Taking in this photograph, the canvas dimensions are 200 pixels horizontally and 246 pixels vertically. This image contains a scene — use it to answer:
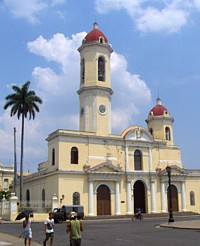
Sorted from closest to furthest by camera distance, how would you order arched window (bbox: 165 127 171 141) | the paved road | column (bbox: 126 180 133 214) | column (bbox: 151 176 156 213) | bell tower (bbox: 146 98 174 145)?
the paved road, column (bbox: 126 180 133 214), column (bbox: 151 176 156 213), bell tower (bbox: 146 98 174 145), arched window (bbox: 165 127 171 141)

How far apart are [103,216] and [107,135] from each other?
32.6 feet

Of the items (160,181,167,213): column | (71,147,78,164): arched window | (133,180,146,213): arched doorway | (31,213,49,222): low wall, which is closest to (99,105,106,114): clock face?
(71,147,78,164): arched window

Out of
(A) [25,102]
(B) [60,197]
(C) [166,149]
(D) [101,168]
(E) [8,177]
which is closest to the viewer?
(B) [60,197]

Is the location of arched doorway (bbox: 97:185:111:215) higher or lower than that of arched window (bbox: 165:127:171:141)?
lower

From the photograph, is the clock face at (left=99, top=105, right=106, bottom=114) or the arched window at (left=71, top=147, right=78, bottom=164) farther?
the clock face at (left=99, top=105, right=106, bottom=114)

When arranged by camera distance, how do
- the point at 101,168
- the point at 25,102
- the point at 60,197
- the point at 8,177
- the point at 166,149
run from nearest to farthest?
1. the point at 60,197
2. the point at 101,168
3. the point at 25,102
4. the point at 166,149
5. the point at 8,177

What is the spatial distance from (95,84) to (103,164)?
10400mm

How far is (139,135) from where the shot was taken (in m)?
47.5

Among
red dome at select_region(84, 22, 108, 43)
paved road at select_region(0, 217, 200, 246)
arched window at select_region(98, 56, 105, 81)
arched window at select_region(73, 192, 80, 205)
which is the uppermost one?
red dome at select_region(84, 22, 108, 43)

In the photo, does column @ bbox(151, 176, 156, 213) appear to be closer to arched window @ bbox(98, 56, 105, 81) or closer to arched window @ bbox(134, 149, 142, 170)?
arched window @ bbox(134, 149, 142, 170)

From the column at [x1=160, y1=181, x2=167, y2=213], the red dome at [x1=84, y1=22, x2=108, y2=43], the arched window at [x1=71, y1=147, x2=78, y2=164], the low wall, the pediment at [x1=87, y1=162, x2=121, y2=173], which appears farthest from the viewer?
the red dome at [x1=84, y1=22, x2=108, y2=43]

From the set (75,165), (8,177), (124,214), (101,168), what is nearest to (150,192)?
(124,214)

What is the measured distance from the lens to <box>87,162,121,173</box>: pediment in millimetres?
42997

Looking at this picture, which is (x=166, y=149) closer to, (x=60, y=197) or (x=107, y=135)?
(x=107, y=135)
